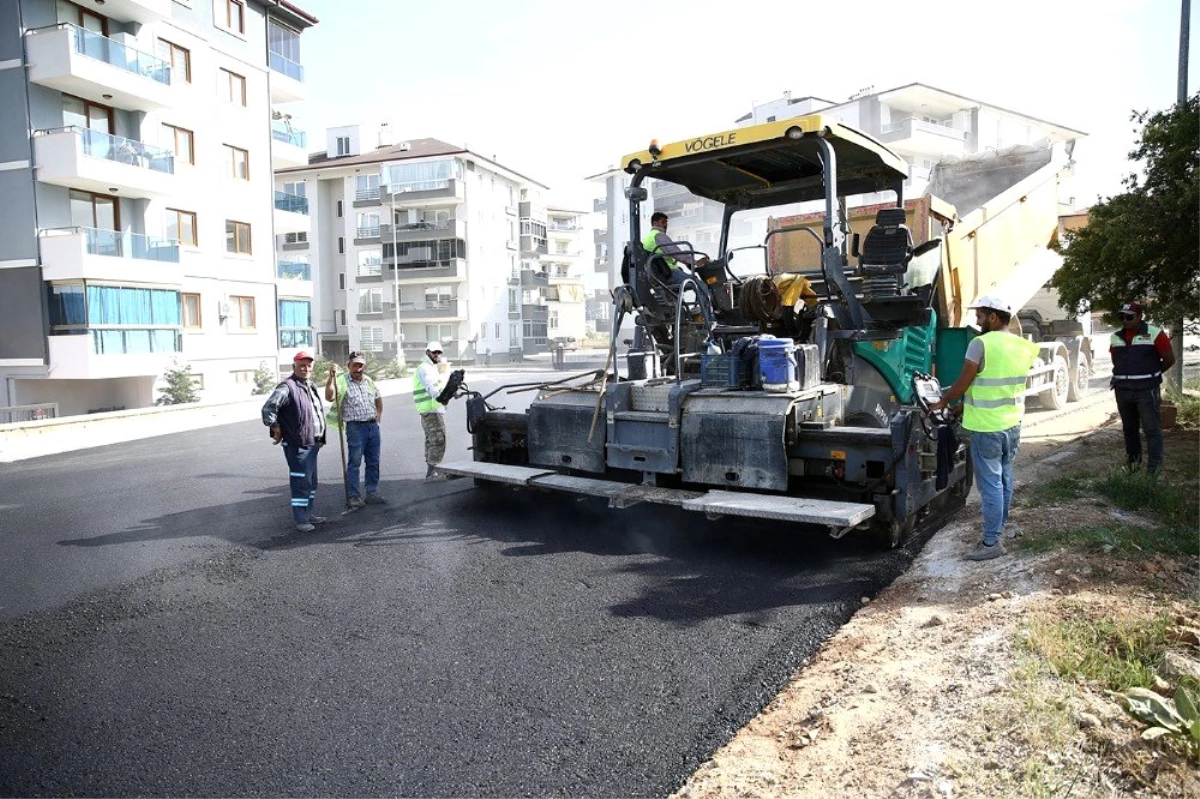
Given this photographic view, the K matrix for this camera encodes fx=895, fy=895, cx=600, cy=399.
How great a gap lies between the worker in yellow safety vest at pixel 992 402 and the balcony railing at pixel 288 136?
89.1 ft

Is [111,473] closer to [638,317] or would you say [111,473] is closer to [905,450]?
[638,317]

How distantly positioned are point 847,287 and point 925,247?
1114mm

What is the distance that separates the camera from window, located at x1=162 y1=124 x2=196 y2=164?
24.1m

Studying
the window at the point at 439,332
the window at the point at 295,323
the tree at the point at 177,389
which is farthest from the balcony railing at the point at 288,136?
the window at the point at 439,332

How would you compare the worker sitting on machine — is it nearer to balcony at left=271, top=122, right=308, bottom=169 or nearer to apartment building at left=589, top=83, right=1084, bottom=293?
balcony at left=271, top=122, right=308, bottom=169

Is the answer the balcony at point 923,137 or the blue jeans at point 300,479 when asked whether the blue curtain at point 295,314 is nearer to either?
the balcony at point 923,137

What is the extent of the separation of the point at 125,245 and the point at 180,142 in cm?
448

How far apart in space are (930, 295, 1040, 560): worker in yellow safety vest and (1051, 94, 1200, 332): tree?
3447mm

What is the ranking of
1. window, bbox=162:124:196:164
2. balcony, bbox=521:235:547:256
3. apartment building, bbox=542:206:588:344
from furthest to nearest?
apartment building, bbox=542:206:588:344
balcony, bbox=521:235:547:256
window, bbox=162:124:196:164

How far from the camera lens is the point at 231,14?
86.4 feet

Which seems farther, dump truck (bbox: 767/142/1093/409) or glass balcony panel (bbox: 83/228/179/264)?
glass balcony panel (bbox: 83/228/179/264)

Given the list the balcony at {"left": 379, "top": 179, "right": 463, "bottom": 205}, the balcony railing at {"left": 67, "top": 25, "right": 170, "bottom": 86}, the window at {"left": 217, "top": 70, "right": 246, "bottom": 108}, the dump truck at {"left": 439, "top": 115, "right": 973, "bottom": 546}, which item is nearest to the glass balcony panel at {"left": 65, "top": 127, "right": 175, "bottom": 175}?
the balcony railing at {"left": 67, "top": 25, "right": 170, "bottom": 86}

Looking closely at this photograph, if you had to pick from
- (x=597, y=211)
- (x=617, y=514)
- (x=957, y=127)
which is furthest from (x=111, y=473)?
(x=597, y=211)

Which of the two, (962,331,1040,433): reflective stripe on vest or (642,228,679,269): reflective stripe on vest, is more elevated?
(642,228,679,269): reflective stripe on vest
